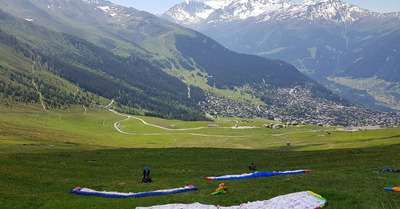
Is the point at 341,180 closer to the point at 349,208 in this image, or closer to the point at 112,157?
the point at 349,208

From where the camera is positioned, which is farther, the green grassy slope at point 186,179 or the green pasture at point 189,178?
the green pasture at point 189,178

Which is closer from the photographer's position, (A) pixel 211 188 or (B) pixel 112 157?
(A) pixel 211 188

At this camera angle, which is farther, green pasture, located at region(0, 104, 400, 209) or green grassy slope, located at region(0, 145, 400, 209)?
green pasture, located at region(0, 104, 400, 209)

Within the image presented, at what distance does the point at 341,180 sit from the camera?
41125 mm

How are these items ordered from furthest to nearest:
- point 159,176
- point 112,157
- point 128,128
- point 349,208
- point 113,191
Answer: point 128,128 → point 112,157 → point 159,176 → point 113,191 → point 349,208

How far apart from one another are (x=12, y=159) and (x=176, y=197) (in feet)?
122

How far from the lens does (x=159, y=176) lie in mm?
53250

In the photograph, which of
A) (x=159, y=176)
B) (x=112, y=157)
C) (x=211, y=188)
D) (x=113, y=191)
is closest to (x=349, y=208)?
(x=211, y=188)

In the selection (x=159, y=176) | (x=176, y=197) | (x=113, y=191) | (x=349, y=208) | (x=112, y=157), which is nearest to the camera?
(x=349, y=208)

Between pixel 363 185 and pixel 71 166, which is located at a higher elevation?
pixel 363 185

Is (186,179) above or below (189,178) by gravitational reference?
above

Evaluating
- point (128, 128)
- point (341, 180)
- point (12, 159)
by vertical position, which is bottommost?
point (128, 128)

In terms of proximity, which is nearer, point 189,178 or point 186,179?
point 186,179

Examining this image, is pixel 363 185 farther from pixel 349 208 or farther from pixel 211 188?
pixel 211 188
